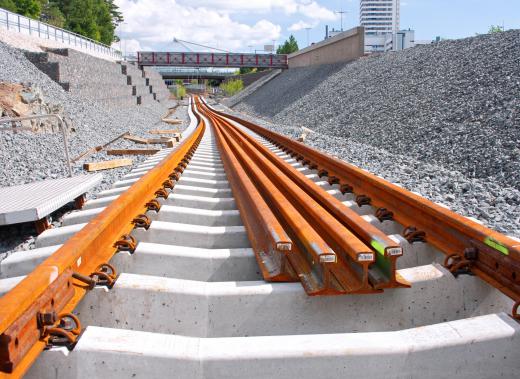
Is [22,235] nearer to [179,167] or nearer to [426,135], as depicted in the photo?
[179,167]

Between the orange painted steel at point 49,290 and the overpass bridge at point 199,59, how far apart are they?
Result: 6158 cm

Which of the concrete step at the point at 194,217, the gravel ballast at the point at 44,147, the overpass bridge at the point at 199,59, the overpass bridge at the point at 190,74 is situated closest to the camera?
the concrete step at the point at 194,217

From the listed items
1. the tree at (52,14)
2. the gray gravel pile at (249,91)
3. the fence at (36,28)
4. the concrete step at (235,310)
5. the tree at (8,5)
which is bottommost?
the concrete step at (235,310)

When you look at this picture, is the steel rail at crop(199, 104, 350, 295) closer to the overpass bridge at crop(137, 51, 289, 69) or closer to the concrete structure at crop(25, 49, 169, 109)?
the concrete structure at crop(25, 49, 169, 109)

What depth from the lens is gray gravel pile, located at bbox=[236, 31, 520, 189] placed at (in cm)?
787

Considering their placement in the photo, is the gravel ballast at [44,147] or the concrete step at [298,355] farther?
the gravel ballast at [44,147]

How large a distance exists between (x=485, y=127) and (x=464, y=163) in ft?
5.59

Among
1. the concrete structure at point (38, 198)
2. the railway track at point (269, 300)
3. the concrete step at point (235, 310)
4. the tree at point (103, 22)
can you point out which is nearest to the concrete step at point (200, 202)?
the railway track at point (269, 300)

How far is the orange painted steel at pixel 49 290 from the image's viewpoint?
172cm

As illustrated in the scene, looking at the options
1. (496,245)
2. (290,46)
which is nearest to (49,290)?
(496,245)

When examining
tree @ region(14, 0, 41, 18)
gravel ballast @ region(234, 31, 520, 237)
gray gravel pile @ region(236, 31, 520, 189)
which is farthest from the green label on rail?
tree @ region(14, 0, 41, 18)

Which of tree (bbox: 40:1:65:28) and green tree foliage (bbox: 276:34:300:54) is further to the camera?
green tree foliage (bbox: 276:34:300:54)

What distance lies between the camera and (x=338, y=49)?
114ft

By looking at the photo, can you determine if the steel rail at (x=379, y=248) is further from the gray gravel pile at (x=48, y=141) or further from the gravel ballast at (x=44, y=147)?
the gray gravel pile at (x=48, y=141)
